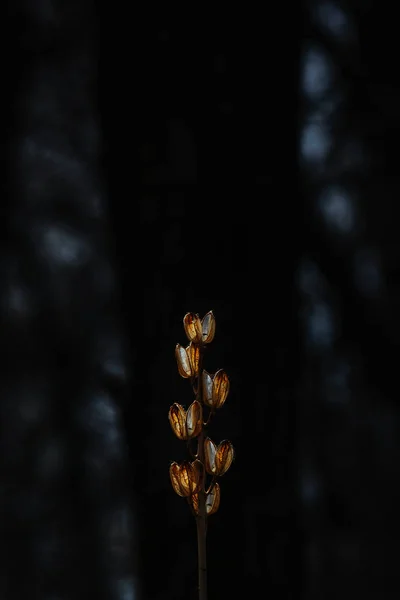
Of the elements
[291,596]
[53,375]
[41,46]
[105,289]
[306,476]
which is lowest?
[291,596]

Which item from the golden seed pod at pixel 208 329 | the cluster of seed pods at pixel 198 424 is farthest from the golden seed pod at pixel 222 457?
the golden seed pod at pixel 208 329

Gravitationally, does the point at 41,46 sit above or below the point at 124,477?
above

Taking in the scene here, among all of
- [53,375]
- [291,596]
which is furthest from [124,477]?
[291,596]

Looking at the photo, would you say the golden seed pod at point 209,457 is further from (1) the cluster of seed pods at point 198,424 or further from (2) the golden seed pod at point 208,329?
(2) the golden seed pod at point 208,329

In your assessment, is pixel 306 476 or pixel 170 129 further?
pixel 170 129

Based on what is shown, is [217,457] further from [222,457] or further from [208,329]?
[208,329]

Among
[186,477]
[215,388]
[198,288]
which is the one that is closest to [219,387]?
[215,388]

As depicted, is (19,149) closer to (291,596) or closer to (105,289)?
(105,289)
